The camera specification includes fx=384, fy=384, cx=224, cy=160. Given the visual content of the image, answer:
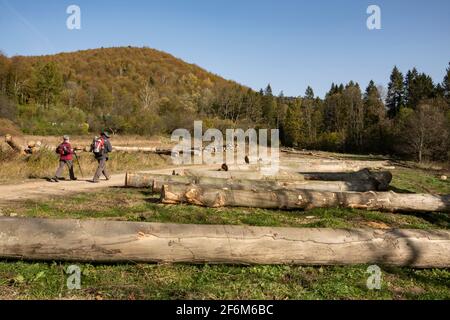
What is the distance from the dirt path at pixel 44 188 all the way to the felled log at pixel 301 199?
3756 mm

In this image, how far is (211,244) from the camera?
5680mm

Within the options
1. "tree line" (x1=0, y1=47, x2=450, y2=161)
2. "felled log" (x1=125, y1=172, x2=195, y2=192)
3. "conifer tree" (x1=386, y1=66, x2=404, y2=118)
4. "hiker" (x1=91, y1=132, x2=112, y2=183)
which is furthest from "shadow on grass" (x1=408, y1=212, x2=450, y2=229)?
"conifer tree" (x1=386, y1=66, x2=404, y2=118)

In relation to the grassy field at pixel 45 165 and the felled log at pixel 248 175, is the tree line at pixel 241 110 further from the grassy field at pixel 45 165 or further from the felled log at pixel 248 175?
the felled log at pixel 248 175

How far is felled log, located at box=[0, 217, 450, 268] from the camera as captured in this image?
5402mm

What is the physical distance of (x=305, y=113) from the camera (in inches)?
3196

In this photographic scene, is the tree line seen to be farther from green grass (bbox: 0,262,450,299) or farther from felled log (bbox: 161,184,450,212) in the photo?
green grass (bbox: 0,262,450,299)

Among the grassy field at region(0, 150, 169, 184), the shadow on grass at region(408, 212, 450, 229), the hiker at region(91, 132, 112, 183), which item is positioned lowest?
the shadow on grass at region(408, 212, 450, 229)

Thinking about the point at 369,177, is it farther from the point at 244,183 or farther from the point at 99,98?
the point at 99,98

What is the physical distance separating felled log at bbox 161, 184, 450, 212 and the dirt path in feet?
12.3

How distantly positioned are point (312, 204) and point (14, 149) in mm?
16756

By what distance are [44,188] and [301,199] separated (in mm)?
8067

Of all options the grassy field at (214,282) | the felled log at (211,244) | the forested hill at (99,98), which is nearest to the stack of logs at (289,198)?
the felled log at (211,244)
